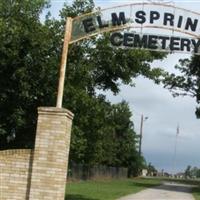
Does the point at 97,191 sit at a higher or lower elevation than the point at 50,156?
lower

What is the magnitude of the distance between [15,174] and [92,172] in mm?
42312

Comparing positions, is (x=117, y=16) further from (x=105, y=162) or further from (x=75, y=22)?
(x=105, y=162)

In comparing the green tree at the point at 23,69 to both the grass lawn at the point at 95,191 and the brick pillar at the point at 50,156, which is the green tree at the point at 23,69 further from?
the brick pillar at the point at 50,156

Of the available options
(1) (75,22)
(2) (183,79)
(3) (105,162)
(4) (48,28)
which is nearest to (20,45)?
(4) (48,28)

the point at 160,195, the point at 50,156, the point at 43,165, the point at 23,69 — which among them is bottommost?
the point at 43,165

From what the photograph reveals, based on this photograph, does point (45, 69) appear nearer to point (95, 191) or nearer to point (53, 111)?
point (53, 111)

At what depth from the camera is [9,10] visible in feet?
87.9

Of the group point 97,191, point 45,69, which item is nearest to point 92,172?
point 97,191

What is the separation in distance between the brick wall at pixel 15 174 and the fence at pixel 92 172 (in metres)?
30.7

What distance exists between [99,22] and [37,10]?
9109 millimetres

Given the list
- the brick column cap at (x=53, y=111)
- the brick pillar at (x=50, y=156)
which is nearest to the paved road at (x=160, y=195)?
the brick pillar at (x=50, y=156)

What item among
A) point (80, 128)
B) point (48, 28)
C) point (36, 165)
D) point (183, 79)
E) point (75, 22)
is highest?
point (183, 79)

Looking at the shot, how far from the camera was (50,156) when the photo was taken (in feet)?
53.6

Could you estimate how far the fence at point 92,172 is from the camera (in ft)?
167
